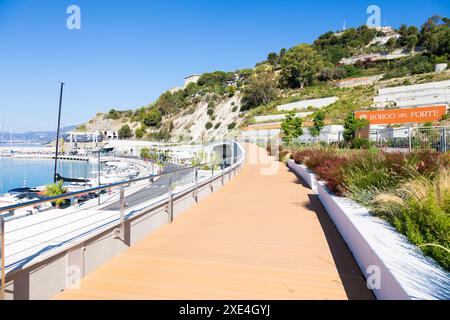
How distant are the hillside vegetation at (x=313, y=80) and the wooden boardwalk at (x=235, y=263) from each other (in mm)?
33945

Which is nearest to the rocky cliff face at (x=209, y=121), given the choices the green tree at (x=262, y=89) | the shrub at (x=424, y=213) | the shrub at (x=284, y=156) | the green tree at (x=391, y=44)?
the green tree at (x=262, y=89)

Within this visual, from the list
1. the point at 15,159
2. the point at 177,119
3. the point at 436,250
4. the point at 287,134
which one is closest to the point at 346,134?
the point at 287,134

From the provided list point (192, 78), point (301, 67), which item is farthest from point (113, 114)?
point (301, 67)

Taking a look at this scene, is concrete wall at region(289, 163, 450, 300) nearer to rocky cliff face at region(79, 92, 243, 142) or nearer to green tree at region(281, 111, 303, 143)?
green tree at region(281, 111, 303, 143)

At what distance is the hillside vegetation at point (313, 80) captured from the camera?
49.6 m

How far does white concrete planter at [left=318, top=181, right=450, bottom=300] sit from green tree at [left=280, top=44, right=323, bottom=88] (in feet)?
199

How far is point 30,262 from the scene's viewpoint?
2.58 m

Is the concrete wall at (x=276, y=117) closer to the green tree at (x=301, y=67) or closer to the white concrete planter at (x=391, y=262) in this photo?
the green tree at (x=301, y=67)

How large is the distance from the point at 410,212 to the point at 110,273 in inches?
129

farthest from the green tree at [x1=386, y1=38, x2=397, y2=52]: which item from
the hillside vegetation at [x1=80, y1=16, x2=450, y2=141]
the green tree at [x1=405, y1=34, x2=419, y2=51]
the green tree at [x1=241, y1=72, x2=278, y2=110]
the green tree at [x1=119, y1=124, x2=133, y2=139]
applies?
the green tree at [x1=119, y1=124, x2=133, y2=139]

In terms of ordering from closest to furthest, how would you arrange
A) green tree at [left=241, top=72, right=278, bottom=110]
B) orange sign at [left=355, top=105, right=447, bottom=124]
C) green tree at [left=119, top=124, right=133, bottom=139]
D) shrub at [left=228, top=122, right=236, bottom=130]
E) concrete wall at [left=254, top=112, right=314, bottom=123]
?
1. orange sign at [left=355, top=105, right=447, bottom=124]
2. concrete wall at [left=254, top=112, right=314, bottom=123]
3. shrub at [left=228, top=122, right=236, bottom=130]
4. green tree at [left=241, top=72, right=278, bottom=110]
5. green tree at [left=119, top=124, right=133, bottom=139]

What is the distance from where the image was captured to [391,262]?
102 inches

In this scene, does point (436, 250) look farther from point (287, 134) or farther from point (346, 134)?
point (287, 134)

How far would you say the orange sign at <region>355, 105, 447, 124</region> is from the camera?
30.3m
